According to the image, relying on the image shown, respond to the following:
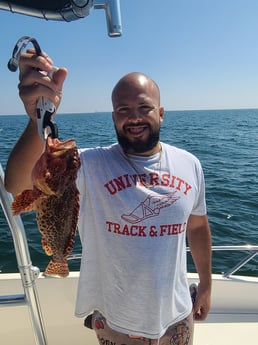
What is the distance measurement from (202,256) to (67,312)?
1.54 metres

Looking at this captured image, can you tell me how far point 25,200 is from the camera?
1.57 meters

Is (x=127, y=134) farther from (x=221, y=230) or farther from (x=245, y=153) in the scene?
(x=245, y=153)

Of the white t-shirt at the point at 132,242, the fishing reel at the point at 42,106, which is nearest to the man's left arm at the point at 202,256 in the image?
the white t-shirt at the point at 132,242

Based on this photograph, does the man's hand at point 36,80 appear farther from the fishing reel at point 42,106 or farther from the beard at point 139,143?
the beard at point 139,143

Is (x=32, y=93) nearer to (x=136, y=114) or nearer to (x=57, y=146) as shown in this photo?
(x=57, y=146)

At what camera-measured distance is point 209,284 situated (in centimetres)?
282

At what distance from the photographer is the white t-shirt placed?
7.06 feet

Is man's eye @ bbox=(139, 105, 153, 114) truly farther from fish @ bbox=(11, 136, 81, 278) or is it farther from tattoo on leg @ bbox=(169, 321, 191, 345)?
tattoo on leg @ bbox=(169, 321, 191, 345)

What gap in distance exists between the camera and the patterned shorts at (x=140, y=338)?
7.17ft

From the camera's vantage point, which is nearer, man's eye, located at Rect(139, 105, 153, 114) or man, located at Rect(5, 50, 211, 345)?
man, located at Rect(5, 50, 211, 345)

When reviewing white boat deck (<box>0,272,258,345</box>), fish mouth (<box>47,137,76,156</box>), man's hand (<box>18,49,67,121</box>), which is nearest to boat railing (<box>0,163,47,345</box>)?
fish mouth (<box>47,137,76,156</box>)

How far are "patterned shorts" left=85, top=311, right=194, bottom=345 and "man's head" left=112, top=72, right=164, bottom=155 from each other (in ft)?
4.02

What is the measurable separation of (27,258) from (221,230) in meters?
7.66

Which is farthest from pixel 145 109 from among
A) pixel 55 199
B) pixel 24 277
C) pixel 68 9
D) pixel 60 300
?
pixel 60 300
